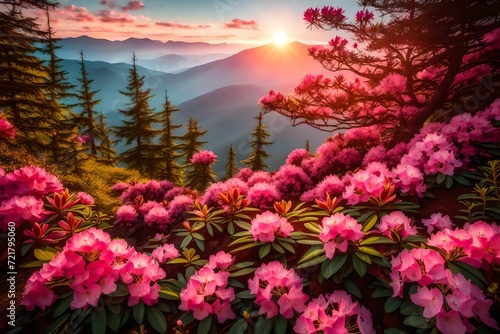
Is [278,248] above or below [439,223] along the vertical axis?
below

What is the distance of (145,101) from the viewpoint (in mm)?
20891

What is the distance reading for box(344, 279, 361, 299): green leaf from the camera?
5.85 feet

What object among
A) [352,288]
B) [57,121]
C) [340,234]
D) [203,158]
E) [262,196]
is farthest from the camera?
[57,121]

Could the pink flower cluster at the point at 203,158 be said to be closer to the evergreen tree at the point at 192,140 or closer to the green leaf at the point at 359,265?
the green leaf at the point at 359,265

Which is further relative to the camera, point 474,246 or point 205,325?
point 205,325

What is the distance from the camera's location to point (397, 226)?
6.62 ft

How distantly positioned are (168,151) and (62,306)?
1995cm

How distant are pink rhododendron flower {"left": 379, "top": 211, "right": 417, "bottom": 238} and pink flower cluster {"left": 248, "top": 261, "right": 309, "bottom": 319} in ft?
2.67

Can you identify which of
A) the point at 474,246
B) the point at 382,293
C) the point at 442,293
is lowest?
the point at 382,293

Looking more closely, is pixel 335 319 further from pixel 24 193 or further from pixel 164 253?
pixel 24 193

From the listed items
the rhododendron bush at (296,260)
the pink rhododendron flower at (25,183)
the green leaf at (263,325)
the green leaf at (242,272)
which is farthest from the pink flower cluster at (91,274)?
the pink rhododendron flower at (25,183)

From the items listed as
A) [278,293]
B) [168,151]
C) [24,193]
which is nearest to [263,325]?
[278,293]

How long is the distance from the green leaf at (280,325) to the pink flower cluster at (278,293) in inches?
1.1

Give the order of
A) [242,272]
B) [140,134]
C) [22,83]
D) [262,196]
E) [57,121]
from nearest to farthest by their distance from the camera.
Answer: [242,272]
[262,196]
[22,83]
[57,121]
[140,134]
